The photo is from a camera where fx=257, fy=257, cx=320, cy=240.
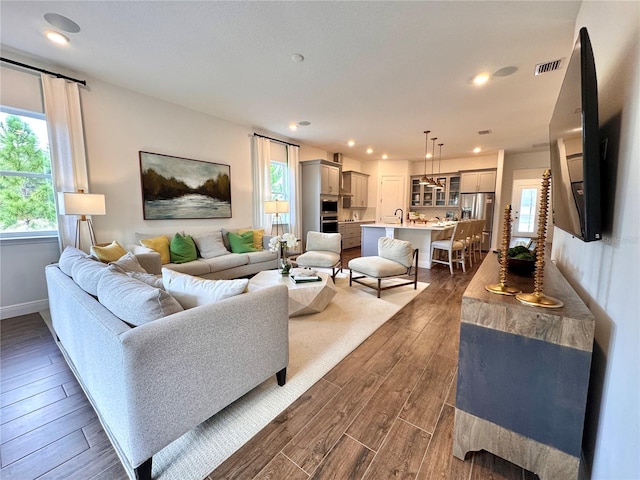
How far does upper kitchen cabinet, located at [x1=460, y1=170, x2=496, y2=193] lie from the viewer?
23.0ft

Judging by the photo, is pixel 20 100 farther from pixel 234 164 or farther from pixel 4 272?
pixel 234 164

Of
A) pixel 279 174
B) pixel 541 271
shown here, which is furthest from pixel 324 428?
pixel 279 174

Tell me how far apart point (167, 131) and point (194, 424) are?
4094mm

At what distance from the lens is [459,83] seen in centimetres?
316

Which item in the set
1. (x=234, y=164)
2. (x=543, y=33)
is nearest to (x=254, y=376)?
(x=543, y=33)

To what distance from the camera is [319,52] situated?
102 inches

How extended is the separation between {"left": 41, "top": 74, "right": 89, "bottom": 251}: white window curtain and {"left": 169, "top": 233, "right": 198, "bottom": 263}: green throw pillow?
1.06 meters

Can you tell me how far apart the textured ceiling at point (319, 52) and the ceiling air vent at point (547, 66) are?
0.18 feet

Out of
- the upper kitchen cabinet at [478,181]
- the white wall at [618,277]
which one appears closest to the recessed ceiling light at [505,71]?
the white wall at [618,277]

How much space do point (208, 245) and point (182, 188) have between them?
40.9 inches

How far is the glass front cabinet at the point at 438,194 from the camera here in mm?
7770

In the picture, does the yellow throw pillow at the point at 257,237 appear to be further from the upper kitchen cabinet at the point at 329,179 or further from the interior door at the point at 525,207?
the interior door at the point at 525,207

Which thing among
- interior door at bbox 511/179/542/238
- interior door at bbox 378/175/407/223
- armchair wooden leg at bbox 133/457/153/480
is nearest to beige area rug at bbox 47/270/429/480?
armchair wooden leg at bbox 133/457/153/480

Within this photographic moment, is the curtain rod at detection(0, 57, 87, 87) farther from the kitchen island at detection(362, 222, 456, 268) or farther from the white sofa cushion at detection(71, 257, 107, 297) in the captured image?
the kitchen island at detection(362, 222, 456, 268)
